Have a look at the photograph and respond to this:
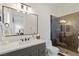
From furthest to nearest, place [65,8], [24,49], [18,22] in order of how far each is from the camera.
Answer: [18,22], [65,8], [24,49]

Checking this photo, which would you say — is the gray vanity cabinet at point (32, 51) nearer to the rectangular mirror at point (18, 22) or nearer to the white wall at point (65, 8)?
the rectangular mirror at point (18, 22)

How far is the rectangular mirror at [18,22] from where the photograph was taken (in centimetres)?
218

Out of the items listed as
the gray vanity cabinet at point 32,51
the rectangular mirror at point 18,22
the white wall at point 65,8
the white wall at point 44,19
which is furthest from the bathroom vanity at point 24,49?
the white wall at point 65,8

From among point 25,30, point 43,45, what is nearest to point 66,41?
point 43,45

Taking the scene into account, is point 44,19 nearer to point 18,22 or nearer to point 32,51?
point 18,22

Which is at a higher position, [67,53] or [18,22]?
[18,22]

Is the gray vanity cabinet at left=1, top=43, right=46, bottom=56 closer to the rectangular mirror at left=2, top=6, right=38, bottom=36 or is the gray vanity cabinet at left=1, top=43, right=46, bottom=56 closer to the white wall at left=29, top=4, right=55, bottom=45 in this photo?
the white wall at left=29, top=4, right=55, bottom=45

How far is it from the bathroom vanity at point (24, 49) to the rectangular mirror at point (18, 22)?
0.29 meters

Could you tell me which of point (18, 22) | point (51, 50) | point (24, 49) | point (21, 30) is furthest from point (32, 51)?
point (18, 22)

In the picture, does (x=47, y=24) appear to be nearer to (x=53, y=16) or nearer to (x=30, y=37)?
(x=53, y=16)

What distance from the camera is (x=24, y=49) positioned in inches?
73.5

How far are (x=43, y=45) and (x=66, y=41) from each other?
1.58 feet

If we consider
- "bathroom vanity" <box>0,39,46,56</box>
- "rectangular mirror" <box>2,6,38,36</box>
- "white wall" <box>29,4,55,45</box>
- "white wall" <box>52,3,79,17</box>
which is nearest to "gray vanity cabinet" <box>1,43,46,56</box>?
"bathroom vanity" <box>0,39,46,56</box>

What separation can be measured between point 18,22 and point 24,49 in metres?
0.67
